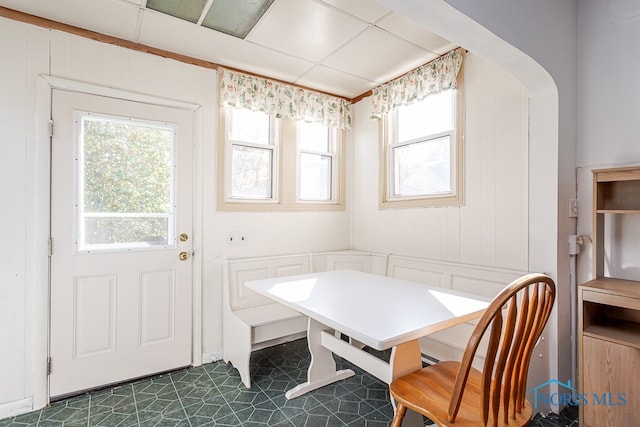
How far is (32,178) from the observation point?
211 centimetres

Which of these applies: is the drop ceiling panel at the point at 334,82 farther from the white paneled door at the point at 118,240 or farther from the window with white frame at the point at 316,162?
the white paneled door at the point at 118,240

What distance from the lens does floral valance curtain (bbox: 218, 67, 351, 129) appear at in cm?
281

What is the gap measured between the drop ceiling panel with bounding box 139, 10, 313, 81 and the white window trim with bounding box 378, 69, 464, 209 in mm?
968

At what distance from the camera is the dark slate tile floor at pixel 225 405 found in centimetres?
193

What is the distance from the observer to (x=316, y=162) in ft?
11.4

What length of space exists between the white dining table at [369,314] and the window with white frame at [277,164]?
0.93 metres

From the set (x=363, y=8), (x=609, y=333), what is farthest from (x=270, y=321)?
(x=363, y=8)

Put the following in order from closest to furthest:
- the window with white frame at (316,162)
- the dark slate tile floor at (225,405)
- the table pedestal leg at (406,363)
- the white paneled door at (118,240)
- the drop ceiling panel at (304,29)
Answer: the table pedestal leg at (406,363)
the dark slate tile floor at (225,405)
the drop ceiling panel at (304,29)
the white paneled door at (118,240)
the window with white frame at (316,162)

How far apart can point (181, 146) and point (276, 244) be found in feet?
3.86

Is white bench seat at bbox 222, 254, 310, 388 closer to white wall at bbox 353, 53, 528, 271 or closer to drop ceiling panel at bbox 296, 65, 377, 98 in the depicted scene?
white wall at bbox 353, 53, 528, 271

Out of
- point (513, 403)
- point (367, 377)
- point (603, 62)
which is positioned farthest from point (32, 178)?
point (603, 62)

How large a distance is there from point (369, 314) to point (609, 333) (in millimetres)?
1264

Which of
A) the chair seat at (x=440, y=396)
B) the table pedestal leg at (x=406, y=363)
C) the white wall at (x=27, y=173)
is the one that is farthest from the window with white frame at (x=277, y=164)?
the chair seat at (x=440, y=396)

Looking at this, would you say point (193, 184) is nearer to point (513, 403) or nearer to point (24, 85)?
point (24, 85)
